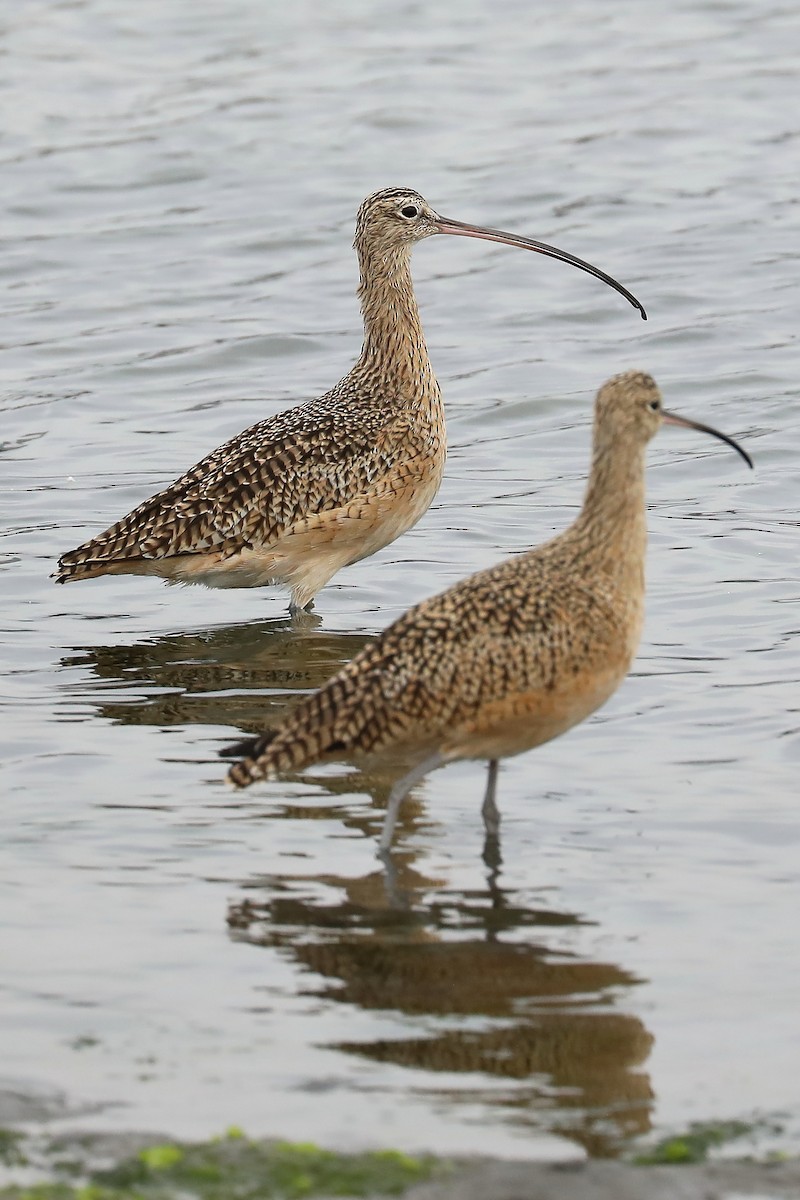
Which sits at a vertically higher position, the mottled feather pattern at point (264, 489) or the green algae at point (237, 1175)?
the mottled feather pattern at point (264, 489)

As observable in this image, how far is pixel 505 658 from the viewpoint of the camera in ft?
21.2

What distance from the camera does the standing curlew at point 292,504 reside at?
964 centimetres

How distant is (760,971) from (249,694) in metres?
3.29

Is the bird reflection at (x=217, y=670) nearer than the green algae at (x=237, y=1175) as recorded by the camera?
No

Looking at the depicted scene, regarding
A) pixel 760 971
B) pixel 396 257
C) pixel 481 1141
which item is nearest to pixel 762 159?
pixel 396 257

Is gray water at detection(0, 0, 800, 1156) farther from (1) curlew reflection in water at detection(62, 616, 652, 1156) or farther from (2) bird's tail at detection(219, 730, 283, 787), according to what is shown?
(2) bird's tail at detection(219, 730, 283, 787)

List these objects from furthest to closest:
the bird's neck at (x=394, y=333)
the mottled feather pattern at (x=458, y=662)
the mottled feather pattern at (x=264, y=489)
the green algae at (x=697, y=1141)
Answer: the bird's neck at (x=394, y=333) → the mottled feather pattern at (x=264, y=489) → the mottled feather pattern at (x=458, y=662) → the green algae at (x=697, y=1141)

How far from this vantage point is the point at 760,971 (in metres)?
5.98

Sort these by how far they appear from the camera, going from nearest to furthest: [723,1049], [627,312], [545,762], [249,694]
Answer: [723,1049]
[545,762]
[249,694]
[627,312]

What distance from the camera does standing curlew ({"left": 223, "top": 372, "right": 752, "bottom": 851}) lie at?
649 centimetres

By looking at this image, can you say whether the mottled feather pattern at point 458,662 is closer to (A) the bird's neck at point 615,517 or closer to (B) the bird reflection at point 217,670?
(A) the bird's neck at point 615,517

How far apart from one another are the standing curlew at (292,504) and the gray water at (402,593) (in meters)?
0.29

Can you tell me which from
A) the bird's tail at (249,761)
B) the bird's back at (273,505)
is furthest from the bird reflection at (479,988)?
the bird's back at (273,505)

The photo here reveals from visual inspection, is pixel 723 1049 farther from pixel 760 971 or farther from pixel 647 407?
pixel 647 407
